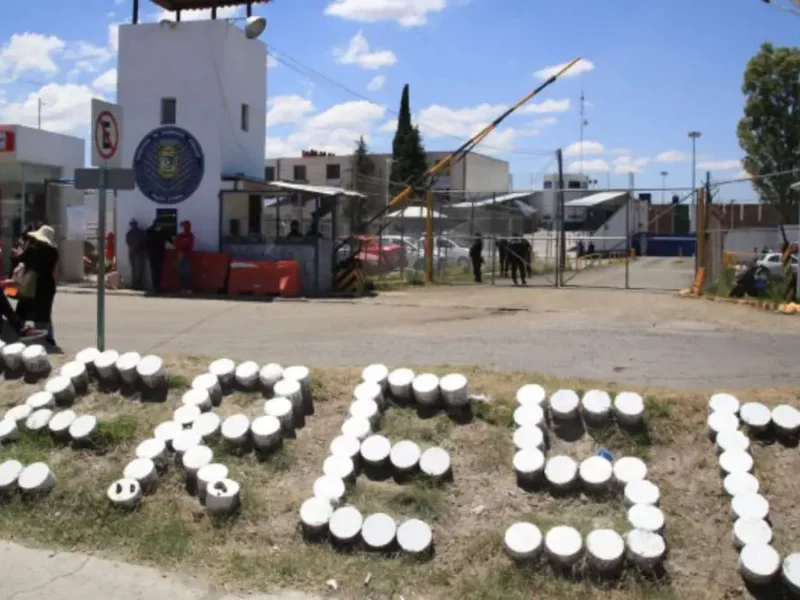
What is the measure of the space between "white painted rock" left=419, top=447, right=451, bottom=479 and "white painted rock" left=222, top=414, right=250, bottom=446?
1420mm

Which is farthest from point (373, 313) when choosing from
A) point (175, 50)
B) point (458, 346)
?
point (175, 50)

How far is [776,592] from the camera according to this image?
4.80 m

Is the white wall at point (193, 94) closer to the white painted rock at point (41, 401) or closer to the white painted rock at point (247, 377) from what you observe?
the white painted rock at point (41, 401)

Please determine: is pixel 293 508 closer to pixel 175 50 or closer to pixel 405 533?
pixel 405 533

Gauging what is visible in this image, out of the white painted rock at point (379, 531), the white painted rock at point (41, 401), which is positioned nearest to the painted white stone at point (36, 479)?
the white painted rock at point (41, 401)

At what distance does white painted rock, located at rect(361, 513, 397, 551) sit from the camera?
5.30 metres

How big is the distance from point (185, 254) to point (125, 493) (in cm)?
1613

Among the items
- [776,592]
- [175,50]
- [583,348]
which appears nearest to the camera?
[776,592]

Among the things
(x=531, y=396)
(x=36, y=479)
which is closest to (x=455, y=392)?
(x=531, y=396)

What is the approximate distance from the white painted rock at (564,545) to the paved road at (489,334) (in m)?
3.66

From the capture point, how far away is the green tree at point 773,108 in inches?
1505

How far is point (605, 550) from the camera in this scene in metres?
5.02

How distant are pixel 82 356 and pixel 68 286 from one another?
16631mm

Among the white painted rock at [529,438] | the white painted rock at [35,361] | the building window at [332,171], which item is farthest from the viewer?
the building window at [332,171]
